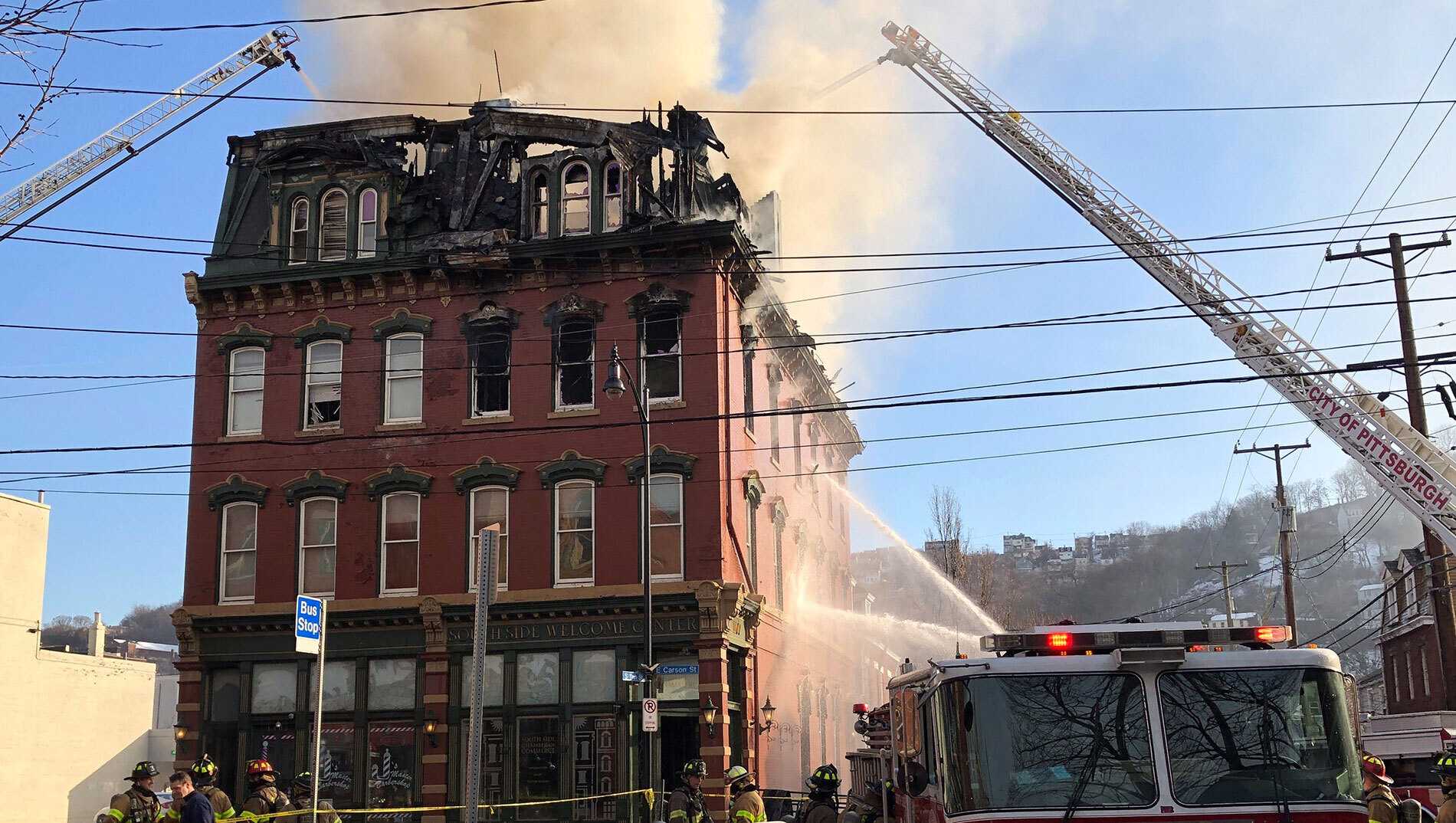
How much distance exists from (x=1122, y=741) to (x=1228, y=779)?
0.62 metres

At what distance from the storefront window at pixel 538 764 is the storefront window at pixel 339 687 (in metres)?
3.66

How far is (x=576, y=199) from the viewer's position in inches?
1061

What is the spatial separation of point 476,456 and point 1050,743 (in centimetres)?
2014

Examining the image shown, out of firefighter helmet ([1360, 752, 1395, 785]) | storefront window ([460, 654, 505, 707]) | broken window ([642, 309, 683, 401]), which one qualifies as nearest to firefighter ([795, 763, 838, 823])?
firefighter helmet ([1360, 752, 1395, 785])

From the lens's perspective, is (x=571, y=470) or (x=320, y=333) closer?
(x=571, y=470)

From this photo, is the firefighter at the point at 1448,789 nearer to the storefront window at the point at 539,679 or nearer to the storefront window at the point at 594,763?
the storefront window at the point at 594,763

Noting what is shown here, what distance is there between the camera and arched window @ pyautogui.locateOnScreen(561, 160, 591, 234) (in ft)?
88.1

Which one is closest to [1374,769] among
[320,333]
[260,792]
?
[260,792]

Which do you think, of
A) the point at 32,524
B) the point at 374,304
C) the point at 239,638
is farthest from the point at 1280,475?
the point at 32,524

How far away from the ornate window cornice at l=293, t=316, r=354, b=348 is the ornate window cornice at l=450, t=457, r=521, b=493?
13.5 feet

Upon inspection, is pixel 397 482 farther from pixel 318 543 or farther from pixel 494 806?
pixel 494 806

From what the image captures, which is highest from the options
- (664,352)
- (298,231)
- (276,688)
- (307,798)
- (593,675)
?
(298,231)

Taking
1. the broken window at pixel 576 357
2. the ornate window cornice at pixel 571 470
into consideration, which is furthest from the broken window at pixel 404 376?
the ornate window cornice at pixel 571 470

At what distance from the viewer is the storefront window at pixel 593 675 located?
24766 mm
